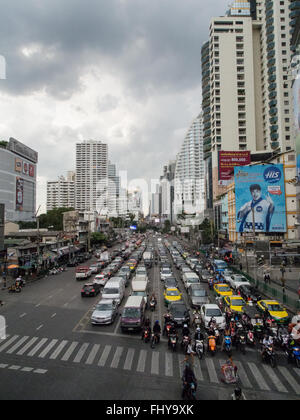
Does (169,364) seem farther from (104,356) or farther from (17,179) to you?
(17,179)

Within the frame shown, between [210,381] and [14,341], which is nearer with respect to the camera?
[210,381]

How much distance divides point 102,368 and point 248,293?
1602 centimetres

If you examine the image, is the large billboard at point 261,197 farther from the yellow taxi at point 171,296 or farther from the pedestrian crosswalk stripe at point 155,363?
the pedestrian crosswalk stripe at point 155,363

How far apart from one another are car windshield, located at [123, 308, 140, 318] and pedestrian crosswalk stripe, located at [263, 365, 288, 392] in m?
7.63

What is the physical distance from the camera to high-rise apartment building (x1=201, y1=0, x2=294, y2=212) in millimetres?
78750

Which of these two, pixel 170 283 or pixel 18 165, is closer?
pixel 170 283

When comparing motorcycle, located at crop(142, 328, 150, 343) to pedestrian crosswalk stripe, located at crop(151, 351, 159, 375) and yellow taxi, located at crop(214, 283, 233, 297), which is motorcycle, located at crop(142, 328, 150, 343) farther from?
yellow taxi, located at crop(214, 283, 233, 297)

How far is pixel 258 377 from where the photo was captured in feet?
36.2

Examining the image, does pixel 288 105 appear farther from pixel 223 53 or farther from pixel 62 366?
pixel 62 366

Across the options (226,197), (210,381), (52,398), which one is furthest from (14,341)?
(226,197)

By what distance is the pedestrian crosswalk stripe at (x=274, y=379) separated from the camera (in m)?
10.2

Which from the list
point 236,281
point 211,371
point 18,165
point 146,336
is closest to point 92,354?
point 146,336

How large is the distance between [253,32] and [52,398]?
109979 millimetres
